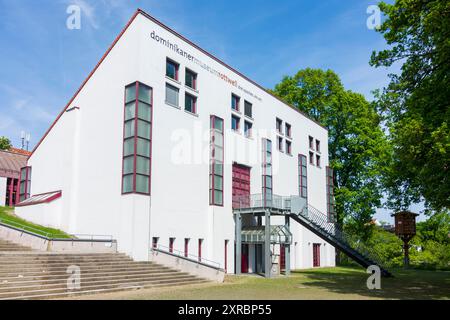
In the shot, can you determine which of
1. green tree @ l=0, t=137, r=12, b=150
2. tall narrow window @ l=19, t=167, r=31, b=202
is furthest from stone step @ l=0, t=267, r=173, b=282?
green tree @ l=0, t=137, r=12, b=150

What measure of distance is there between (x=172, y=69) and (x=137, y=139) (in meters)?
6.15

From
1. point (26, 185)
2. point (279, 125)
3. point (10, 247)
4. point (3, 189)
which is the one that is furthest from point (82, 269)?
point (3, 189)

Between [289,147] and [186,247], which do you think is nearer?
[186,247]

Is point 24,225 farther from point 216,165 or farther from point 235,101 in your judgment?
point 235,101

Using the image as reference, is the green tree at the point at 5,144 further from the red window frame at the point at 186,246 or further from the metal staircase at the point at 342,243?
the metal staircase at the point at 342,243

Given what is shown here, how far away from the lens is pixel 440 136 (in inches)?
683

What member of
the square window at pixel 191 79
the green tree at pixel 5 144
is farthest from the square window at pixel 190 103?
the green tree at pixel 5 144

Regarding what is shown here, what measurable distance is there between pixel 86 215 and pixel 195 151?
318 inches

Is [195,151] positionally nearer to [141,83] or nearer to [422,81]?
[141,83]

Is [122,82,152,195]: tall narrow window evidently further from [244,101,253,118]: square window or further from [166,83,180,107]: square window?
[244,101,253,118]: square window

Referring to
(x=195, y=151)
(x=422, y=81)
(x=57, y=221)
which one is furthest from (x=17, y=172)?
(x=422, y=81)

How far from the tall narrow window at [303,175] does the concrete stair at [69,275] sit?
20.5m

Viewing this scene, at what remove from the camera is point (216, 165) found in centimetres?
3058

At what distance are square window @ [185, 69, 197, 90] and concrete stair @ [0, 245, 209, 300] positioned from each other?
1245cm
